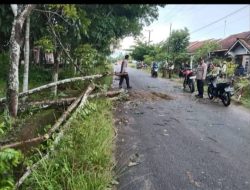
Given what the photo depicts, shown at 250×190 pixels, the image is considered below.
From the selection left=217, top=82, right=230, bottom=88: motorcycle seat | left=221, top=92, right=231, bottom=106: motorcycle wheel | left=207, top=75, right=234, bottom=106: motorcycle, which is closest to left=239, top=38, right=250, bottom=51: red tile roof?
left=207, top=75, right=234, bottom=106: motorcycle

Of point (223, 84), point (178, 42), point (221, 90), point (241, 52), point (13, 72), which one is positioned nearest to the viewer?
point (13, 72)

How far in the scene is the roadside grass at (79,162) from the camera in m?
4.65

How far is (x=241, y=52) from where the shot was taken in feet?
100

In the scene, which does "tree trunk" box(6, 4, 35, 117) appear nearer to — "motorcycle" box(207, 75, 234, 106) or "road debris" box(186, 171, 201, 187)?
"road debris" box(186, 171, 201, 187)

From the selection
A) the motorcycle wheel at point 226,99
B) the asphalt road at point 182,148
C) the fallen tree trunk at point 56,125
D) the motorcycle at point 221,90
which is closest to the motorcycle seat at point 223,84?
the motorcycle at point 221,90

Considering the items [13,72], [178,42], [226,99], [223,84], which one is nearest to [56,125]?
[13,72]

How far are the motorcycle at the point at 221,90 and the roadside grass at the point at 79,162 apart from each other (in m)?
7.21

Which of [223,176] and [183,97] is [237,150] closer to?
[223,176]

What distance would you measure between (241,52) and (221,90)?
59.6 ft

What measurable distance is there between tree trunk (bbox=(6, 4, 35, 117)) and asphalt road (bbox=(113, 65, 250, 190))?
8.02 ft

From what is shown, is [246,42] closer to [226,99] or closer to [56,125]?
[226,99]

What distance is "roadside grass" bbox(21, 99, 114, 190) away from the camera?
4648 mm

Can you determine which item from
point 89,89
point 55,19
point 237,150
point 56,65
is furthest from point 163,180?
point 56,65

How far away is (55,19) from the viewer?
1067 centimetres
